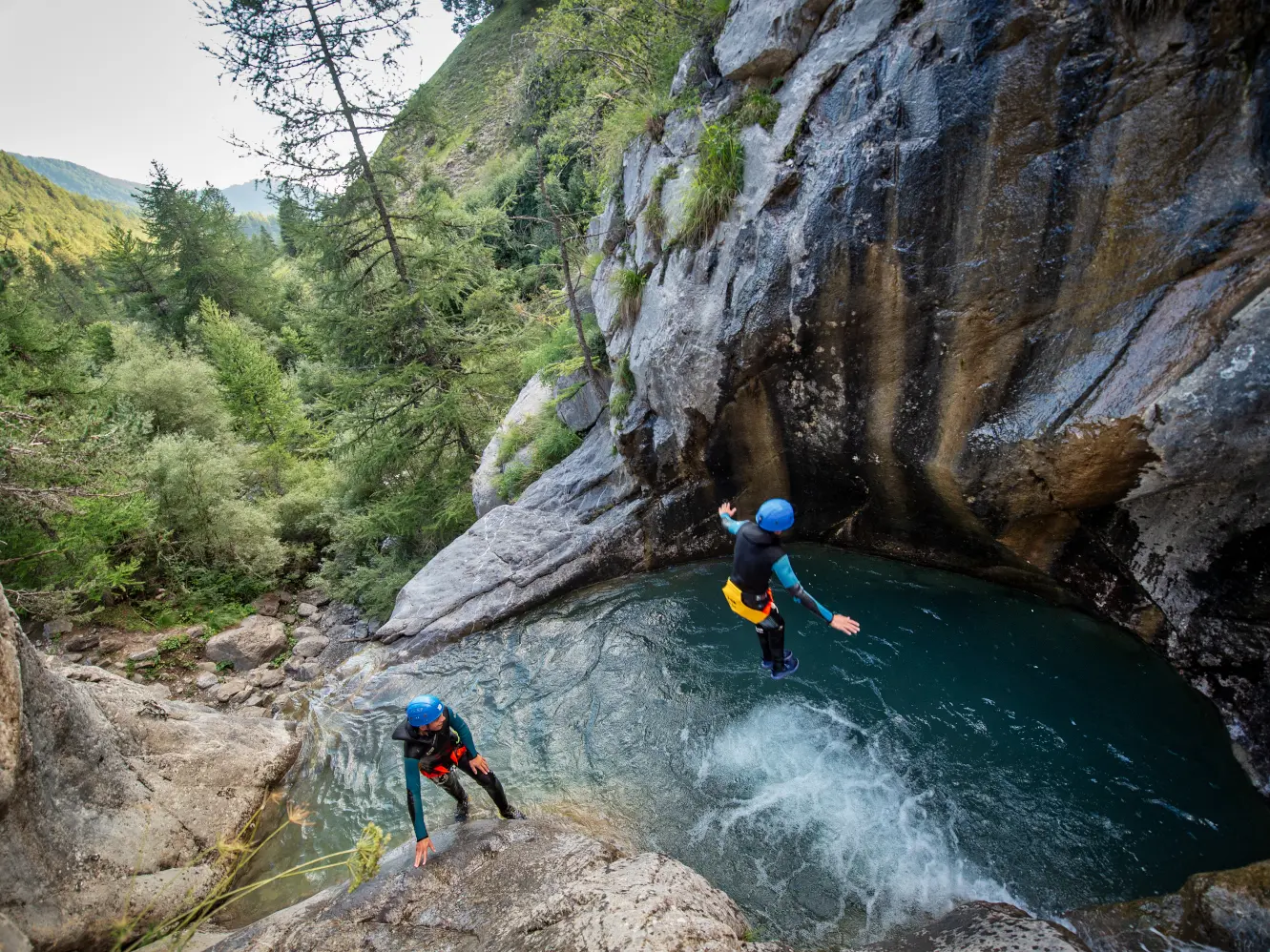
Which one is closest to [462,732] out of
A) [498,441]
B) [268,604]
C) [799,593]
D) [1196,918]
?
[799,593]

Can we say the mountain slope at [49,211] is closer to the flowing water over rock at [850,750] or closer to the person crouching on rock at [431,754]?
the flowing water over rock at [850,750]

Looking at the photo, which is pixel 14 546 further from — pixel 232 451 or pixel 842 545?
pixel 842 545

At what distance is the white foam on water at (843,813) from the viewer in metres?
4.90

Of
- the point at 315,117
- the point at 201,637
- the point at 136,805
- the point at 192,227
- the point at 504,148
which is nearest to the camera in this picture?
the point at 136,805

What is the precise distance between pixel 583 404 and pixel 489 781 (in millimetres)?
8814

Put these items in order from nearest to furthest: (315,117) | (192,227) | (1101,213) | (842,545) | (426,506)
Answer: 1. (1101,213)
2. (842,545)
3. (315,117)
4. (426,506)
5. (192,227)

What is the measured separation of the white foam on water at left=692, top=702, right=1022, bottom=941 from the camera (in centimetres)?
490

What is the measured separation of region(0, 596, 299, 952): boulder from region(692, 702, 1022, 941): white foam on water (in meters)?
5.53

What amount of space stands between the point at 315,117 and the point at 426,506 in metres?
8.97

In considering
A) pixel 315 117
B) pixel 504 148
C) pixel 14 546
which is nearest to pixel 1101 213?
pixel 315 117

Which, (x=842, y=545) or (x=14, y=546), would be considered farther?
(x=14, y=546)

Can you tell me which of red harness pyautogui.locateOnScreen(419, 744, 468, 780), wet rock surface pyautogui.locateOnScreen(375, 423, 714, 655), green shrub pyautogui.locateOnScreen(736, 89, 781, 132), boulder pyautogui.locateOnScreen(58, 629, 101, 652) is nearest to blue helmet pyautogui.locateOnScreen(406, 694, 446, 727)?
red harness pyautogui.locateOnScreen(419, 744, 468, 780)

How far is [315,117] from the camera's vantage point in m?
11.7

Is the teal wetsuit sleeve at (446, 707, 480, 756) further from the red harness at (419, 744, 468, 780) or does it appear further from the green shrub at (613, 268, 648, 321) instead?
the green shrub at (613, 268, 648, 321)
